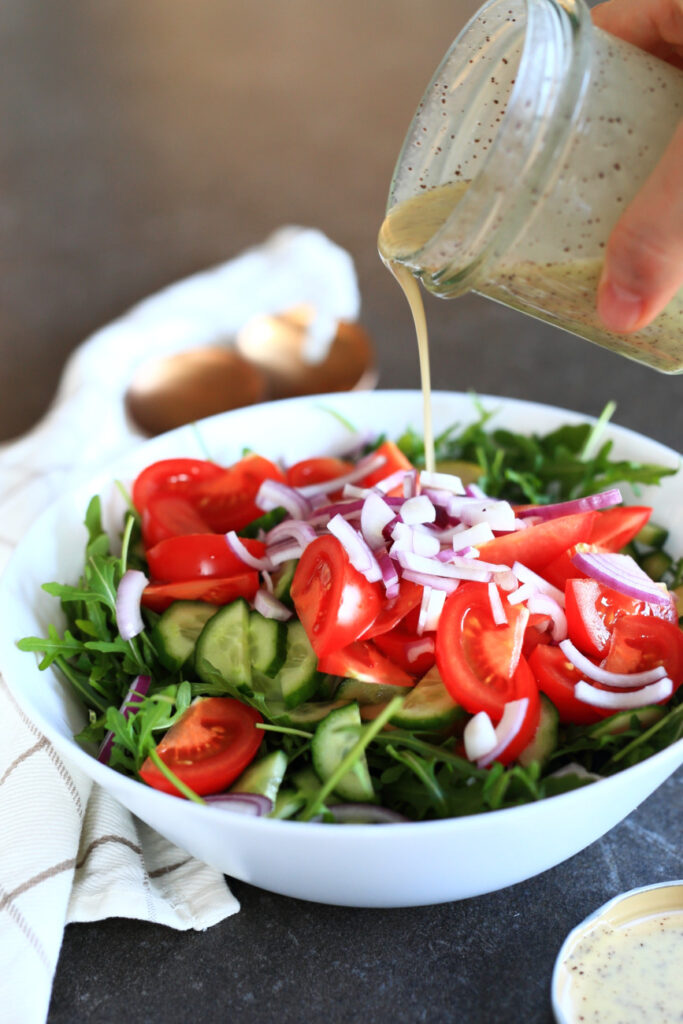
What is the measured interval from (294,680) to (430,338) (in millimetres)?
2150

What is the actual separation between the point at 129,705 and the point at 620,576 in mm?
895

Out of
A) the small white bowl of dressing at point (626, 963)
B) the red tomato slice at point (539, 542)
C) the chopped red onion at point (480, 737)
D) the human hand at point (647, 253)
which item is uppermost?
the human hand at point (647, 253)

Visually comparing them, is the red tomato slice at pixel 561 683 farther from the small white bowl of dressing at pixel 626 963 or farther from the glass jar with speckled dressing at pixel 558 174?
the glass jar with speckled dressing at pixel 558 174

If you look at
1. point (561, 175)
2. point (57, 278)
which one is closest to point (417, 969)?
point (561, 175)

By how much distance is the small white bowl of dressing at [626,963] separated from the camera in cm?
143

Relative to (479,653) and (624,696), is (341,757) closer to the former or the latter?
(479,653)

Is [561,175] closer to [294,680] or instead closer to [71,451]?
[294,680]

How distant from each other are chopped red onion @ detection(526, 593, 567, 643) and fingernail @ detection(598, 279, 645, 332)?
1.69ft

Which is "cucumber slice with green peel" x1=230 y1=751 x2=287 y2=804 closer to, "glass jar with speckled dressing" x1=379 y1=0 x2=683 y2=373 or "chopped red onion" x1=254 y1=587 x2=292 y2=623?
"chopped red onion" x1=254 y1=587 x2=292 y2=623

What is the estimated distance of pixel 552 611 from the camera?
178 centimetres

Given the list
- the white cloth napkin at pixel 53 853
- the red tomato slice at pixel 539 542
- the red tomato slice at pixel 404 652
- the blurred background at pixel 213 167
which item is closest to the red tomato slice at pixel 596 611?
the red tomato slice at pixel 539 542

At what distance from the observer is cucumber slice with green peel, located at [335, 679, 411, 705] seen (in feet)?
5.65

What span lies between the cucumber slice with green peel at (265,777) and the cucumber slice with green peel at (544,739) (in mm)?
387

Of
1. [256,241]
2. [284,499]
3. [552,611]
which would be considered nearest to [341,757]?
[552,611]
